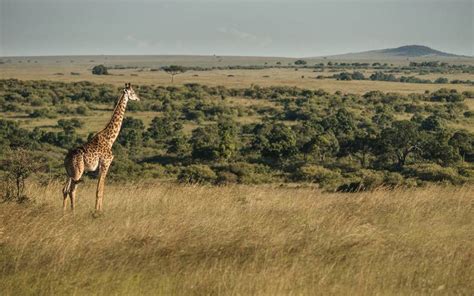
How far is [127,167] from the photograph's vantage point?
113 feet

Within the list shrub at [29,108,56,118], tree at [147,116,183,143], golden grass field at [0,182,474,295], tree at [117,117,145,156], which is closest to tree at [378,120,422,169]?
tree at [117,117,145,156]

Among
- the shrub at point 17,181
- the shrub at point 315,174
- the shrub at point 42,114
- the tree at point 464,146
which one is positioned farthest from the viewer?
the shrub at point 42,114

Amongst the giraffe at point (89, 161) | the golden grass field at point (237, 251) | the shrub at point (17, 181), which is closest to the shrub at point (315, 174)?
the shrub at point (17, 181)

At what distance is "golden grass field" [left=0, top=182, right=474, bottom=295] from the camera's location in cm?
612

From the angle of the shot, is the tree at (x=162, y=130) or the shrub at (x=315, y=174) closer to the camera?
the shrub at (x=315, y=174)

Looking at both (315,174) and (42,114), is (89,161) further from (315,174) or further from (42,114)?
(42,114)

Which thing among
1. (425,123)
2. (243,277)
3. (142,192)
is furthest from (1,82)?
(243,277)

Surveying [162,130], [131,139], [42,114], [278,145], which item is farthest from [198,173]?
[42,114]

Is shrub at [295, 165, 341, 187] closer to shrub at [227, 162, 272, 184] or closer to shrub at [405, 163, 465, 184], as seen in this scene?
shrub at [227, 162, 272, 184]

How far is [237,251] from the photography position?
7.02 m

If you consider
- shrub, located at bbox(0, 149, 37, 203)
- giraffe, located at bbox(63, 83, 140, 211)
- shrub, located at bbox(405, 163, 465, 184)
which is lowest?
shrub, located at bbox(405, 163, 465, 184)

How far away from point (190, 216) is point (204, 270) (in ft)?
8.96

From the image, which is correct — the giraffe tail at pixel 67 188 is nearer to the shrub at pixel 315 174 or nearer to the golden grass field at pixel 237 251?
the golden grass field at pixel 237 251

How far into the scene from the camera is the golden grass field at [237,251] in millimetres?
6125
